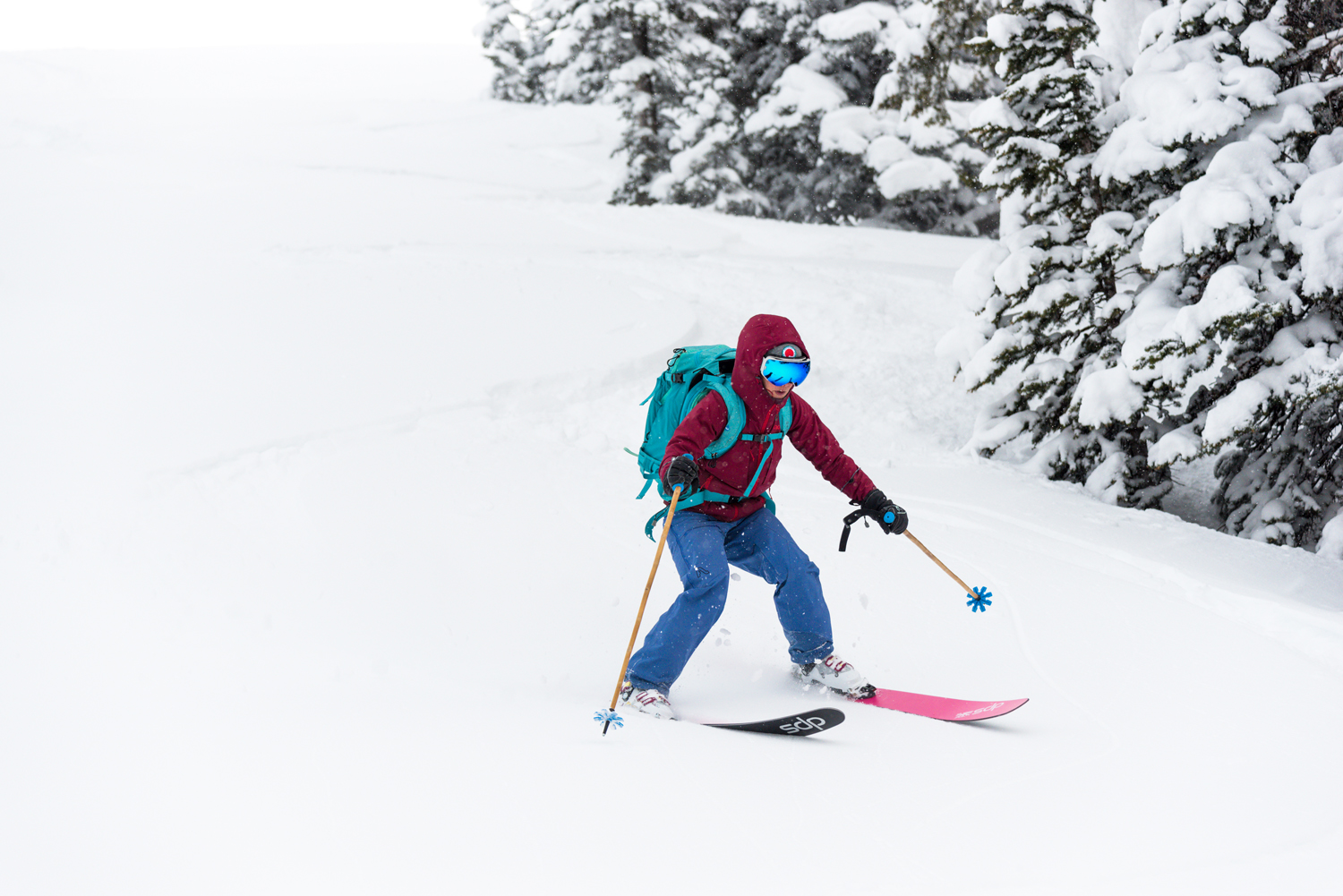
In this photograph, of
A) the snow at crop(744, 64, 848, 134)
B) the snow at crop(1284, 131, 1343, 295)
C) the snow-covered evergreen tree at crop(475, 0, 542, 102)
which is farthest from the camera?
the snow-covered evergreen tree at crop(475, 0, 542, 102)

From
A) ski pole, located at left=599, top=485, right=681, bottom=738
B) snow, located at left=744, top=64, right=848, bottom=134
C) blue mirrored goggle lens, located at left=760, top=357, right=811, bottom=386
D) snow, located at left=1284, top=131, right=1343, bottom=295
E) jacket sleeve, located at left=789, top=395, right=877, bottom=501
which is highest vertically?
snow, located at left=744, top=64, right=848, bottom=134

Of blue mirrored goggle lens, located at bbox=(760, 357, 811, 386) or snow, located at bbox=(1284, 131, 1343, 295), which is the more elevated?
snow, located at bbox=(1284, 131, 1343, 295)

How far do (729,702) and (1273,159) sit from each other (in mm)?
5545

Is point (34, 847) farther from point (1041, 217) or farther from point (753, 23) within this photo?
point (753, 23)

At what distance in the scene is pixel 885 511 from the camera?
14.3 ft

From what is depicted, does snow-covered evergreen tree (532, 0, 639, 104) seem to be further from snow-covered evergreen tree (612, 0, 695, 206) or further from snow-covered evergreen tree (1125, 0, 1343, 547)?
snow-covered evergreen tree (1125, 0, 1343, 547)

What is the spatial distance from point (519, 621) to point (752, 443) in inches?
67.9

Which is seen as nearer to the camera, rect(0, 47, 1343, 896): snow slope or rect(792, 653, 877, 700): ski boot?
rect(0, 47, 1343, 896): snow slope

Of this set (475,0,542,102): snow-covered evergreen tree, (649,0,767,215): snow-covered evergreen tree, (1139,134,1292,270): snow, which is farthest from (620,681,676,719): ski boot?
(475,0,542,102): snow-covered evergreen tree

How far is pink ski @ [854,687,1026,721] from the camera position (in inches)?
161

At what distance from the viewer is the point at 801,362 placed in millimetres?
4023

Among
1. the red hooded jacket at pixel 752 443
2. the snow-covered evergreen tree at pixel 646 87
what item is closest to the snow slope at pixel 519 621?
the red hooded jacket at pixel 752 443

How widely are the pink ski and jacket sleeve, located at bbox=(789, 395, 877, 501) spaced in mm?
920

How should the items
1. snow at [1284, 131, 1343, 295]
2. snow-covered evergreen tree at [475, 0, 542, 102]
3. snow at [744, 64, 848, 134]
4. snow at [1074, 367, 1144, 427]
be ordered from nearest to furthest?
snow at [1284, 131, 1343, 295], snow at [1074, 367, 1144, 427], snow at [744, 64, 848, 134], snow-covered evergreen tree at [475, 0, 542, 102]
